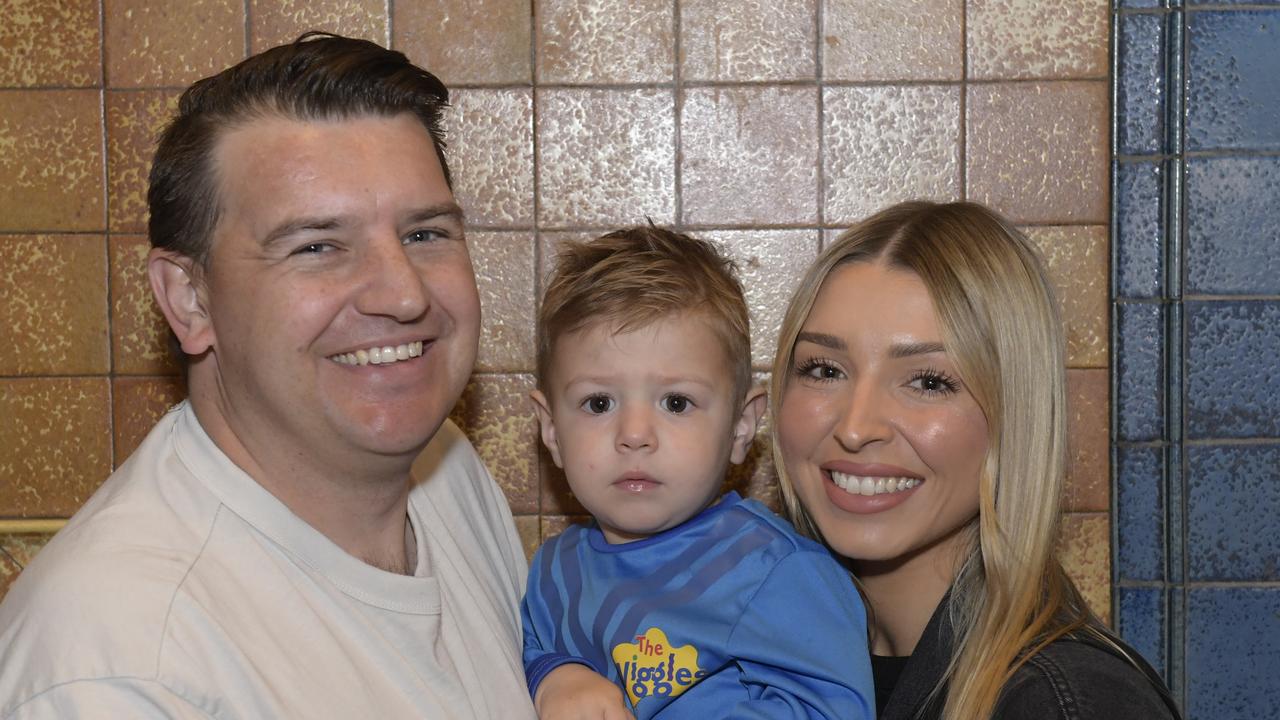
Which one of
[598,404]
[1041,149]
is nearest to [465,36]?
[598,404]

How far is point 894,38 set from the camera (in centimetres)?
228

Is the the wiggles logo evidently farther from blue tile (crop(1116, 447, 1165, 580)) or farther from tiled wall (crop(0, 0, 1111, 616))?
blue tile (crop(1116, 447, 1165, 580))

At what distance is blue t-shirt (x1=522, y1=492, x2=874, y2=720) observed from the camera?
1506mm

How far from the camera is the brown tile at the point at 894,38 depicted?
2.27 metres

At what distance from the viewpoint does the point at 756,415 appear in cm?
181

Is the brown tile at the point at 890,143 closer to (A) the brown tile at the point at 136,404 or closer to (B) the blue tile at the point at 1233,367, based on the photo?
(B) the blue tile at the point at 1233,367

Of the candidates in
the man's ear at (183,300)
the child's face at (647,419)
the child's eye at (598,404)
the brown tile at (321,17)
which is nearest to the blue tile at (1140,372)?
the child's face at (647,419)

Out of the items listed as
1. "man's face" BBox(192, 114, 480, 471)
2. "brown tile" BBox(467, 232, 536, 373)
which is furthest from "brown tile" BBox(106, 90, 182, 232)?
"man's face" BBox(192, 114, 480, 471)

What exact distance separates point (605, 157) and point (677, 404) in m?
0.81

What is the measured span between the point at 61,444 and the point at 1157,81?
8.23ft

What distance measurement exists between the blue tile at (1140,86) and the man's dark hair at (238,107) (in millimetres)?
1630

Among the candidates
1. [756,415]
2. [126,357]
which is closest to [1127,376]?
[756,415]

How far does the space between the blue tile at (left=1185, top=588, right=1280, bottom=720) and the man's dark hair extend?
2.03m

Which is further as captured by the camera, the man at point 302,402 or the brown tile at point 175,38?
the brown tile at point 175,38
